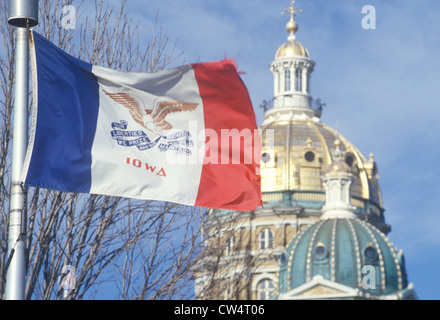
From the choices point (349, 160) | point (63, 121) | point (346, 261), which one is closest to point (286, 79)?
point (349, 160)

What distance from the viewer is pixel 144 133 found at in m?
19.2

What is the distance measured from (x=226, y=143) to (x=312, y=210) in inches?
4093

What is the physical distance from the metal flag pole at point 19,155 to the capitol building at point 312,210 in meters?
61.5

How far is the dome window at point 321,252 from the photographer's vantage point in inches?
3949

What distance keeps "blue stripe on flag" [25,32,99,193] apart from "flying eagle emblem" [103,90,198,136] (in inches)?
15.8

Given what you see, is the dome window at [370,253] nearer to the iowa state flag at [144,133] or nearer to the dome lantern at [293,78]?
the dome lantern at [293,78]

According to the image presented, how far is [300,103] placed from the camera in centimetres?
13288

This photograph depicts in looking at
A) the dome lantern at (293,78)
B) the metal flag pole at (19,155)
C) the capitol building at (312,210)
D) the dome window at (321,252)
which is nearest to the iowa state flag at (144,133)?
the metal flag pole at (19,155)

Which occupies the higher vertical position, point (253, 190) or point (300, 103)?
point (300, 103)

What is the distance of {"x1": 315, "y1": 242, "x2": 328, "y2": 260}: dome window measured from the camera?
329 ft

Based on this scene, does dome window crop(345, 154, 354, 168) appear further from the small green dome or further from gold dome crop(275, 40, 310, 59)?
the small green dome
